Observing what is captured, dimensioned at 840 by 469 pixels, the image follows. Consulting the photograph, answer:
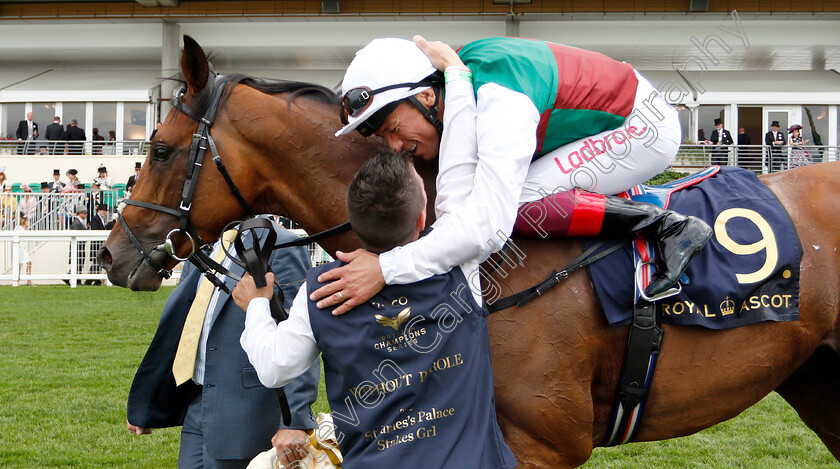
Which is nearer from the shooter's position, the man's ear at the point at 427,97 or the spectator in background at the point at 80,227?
the man's ear at the point at 427,97

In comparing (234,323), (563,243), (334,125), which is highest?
(334,125)

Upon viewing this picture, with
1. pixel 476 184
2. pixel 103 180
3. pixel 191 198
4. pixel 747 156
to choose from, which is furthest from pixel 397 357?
pixel 747 156

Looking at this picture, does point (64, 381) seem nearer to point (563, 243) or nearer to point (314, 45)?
point (563, 243)

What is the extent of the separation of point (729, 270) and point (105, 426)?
4615 mm

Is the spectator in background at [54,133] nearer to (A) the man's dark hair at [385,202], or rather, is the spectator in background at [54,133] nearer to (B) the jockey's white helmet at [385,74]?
(B) the jockey's white helmet at [385,74]

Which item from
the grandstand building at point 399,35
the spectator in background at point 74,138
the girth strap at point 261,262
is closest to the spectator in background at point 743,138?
the grandstand building at point 399,35

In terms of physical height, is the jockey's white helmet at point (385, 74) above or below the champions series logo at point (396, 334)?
above

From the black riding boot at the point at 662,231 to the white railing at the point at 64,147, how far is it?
23656 mm

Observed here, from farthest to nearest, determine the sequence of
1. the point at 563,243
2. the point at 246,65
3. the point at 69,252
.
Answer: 1. the point at 246,65
2. the point at 69,252
3. the point at 563,243

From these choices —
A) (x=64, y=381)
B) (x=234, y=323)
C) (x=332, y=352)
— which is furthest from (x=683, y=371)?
(x=64, y=381)

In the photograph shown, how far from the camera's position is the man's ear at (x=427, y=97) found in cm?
218

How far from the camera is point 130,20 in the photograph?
24.2 m

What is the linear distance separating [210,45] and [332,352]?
77.9ft

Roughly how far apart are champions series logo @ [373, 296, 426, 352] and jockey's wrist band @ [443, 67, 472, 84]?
0.75 meters
